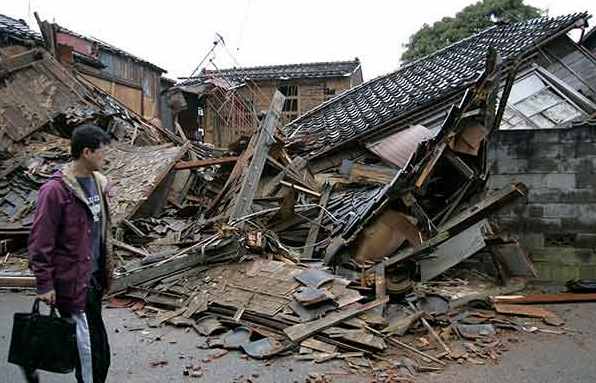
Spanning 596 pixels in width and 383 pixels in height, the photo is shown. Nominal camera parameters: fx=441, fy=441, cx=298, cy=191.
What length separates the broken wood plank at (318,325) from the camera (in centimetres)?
437

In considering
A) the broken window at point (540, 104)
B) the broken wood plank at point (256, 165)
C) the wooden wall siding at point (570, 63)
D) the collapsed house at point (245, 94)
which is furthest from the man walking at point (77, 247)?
the collapsed house at point (245, 94)

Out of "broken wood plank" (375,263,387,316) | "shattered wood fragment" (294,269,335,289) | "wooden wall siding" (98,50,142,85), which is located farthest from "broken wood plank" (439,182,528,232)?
"wooden wall siding" (98,50,142,85)

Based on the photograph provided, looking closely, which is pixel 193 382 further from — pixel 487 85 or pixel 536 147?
pixel 536 147

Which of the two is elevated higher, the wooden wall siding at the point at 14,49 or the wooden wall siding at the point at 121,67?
the wooden wall siding at the point at 121,67

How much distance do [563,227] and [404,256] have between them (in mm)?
2796

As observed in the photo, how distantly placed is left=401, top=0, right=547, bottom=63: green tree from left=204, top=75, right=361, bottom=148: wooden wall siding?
4838mm

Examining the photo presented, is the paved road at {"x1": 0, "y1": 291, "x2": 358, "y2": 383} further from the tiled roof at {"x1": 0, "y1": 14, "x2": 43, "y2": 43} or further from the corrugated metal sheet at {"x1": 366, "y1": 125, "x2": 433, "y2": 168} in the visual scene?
the tiled roof at {"x1": 0, "y1": 14, "x2": 43, "y2": 43}

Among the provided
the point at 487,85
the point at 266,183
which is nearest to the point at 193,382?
the point at 487,85

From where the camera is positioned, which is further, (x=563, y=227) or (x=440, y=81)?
(x=440, y=81)

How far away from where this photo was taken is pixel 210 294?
5469 millimetres

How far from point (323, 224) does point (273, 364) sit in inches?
146

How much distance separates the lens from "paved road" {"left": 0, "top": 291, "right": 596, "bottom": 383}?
3801 millimetres

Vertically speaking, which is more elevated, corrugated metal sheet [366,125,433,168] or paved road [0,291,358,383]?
corrugated metal sheet [366,125,433,168]

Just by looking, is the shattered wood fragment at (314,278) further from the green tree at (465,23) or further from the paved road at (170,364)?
the green tree at (465,23)
